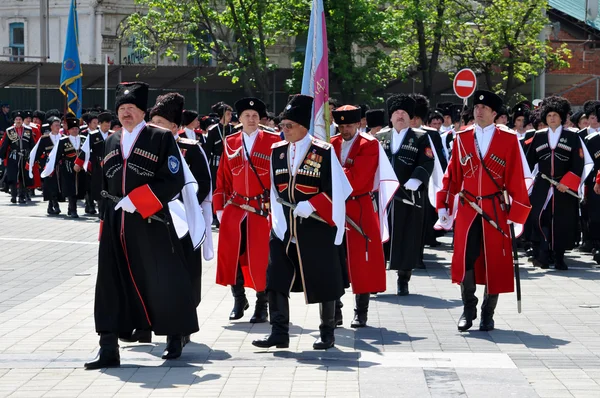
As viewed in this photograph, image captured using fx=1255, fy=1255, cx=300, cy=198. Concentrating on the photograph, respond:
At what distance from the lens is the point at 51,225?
21.7 meters

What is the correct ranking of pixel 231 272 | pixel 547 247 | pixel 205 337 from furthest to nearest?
1. pixel 547 247
2. pixel 231 272
3. pixel 205 337

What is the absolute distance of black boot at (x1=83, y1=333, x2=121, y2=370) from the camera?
28.6 feet

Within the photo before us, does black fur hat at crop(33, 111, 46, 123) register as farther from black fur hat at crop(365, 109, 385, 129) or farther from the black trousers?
the black trousers

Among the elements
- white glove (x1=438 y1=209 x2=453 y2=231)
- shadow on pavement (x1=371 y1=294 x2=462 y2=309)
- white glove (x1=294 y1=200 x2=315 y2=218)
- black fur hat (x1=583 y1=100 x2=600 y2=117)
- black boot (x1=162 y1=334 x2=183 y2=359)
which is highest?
black fur hat (x1=583 y1=100 x2=600 y2=117)

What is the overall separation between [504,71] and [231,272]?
26.9 m

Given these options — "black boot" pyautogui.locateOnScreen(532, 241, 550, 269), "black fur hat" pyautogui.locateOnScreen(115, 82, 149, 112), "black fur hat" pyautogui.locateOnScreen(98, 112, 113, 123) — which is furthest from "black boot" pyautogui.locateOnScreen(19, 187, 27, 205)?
"black fur hat" pyautogui.locateOnScreen(115, 82, 149, 112)

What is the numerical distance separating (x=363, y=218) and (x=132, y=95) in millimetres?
2824

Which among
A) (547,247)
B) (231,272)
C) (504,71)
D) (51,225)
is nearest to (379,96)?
(504,71)

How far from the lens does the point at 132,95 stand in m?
9.02

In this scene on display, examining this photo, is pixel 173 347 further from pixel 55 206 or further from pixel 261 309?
pixel 55 206

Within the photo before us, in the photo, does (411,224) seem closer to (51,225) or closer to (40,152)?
(51,225)

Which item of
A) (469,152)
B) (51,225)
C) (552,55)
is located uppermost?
(552,55)

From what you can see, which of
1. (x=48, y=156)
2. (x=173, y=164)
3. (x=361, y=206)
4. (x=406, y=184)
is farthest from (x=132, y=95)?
(x=48, y=156)

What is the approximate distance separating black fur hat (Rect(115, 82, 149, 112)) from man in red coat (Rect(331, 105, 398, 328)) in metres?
2.20
